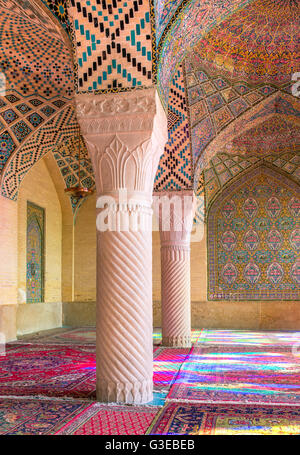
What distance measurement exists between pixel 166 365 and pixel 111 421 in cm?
281

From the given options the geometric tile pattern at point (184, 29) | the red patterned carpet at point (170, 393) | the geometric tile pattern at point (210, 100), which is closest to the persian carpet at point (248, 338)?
the red patterned carpet at point (170, 393)

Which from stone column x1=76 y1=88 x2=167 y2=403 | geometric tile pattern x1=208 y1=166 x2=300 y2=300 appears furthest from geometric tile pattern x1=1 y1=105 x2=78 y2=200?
geometric tile pattern x1=208 y1=166 x2=300 y2=300

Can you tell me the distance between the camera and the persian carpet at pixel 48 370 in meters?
4.87

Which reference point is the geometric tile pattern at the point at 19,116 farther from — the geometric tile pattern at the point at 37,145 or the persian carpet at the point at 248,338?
the persian carpet at the point at 248,338

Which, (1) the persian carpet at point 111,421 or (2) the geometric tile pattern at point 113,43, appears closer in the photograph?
(1) the persian carpet at point 111,421

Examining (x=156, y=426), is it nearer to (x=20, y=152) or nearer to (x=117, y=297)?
(x=117, y=297)

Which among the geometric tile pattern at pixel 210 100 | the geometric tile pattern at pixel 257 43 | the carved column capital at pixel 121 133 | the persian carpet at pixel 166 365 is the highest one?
the geometric tile pattern at pixel 257 43

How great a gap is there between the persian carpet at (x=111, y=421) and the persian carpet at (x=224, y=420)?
3.8 inches

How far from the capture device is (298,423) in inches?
143

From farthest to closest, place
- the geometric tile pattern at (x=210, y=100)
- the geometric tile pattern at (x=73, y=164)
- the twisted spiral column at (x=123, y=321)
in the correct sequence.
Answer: the geometric tile pattern at (x=73, y=164), the geometric tile pattern at (x=210, y=100), the twisted spiral column at (x=123, y=321)

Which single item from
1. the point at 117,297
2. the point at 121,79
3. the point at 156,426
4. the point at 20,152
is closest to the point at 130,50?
the point at 121,79

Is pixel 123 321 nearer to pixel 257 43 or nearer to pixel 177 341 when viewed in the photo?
pixel 177 341

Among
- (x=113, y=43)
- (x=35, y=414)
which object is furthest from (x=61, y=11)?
(x=35, y=414)
